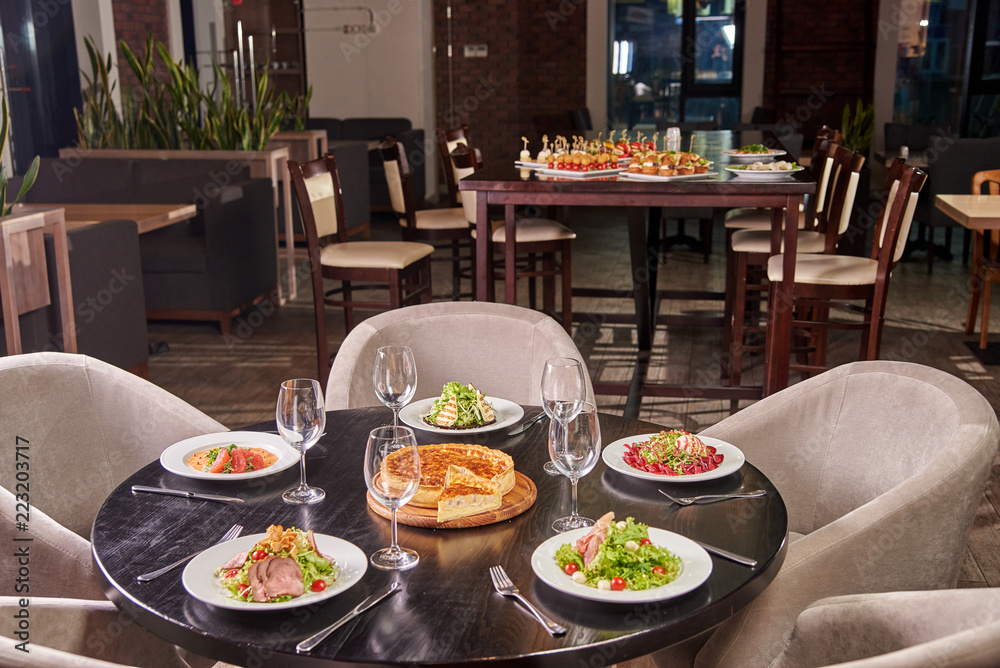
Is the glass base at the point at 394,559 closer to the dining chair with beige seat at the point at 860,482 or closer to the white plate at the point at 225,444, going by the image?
the white plate at the point at 225,444

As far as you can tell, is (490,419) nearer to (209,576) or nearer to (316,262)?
(209,576)

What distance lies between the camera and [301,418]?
4.72ft

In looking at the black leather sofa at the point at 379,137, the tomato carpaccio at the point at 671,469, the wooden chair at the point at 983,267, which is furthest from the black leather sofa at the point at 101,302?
the black leather sofa at the point at 379,137

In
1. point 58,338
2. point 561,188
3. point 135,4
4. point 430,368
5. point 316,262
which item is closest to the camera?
point 430,368

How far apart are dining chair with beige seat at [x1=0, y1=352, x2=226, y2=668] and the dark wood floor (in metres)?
1.73

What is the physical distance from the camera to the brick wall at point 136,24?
7.67 m

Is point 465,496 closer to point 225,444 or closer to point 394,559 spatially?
point 394,559

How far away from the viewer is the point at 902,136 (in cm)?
882

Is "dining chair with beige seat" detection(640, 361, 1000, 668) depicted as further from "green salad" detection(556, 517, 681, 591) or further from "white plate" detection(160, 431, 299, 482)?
"white plate" detection(160, 431, 299, 482)

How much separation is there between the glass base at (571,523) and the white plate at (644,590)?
41 millimetres

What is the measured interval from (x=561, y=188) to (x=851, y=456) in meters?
1.67

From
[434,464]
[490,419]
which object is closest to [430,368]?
[490,419]

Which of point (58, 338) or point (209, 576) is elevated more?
point (209, 576)

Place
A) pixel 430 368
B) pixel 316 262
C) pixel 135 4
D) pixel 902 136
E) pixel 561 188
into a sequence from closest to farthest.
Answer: pixel 430 368 → pixel 561 188 → pixel 316 262 → pixel 135 4 → pixel 902 136
